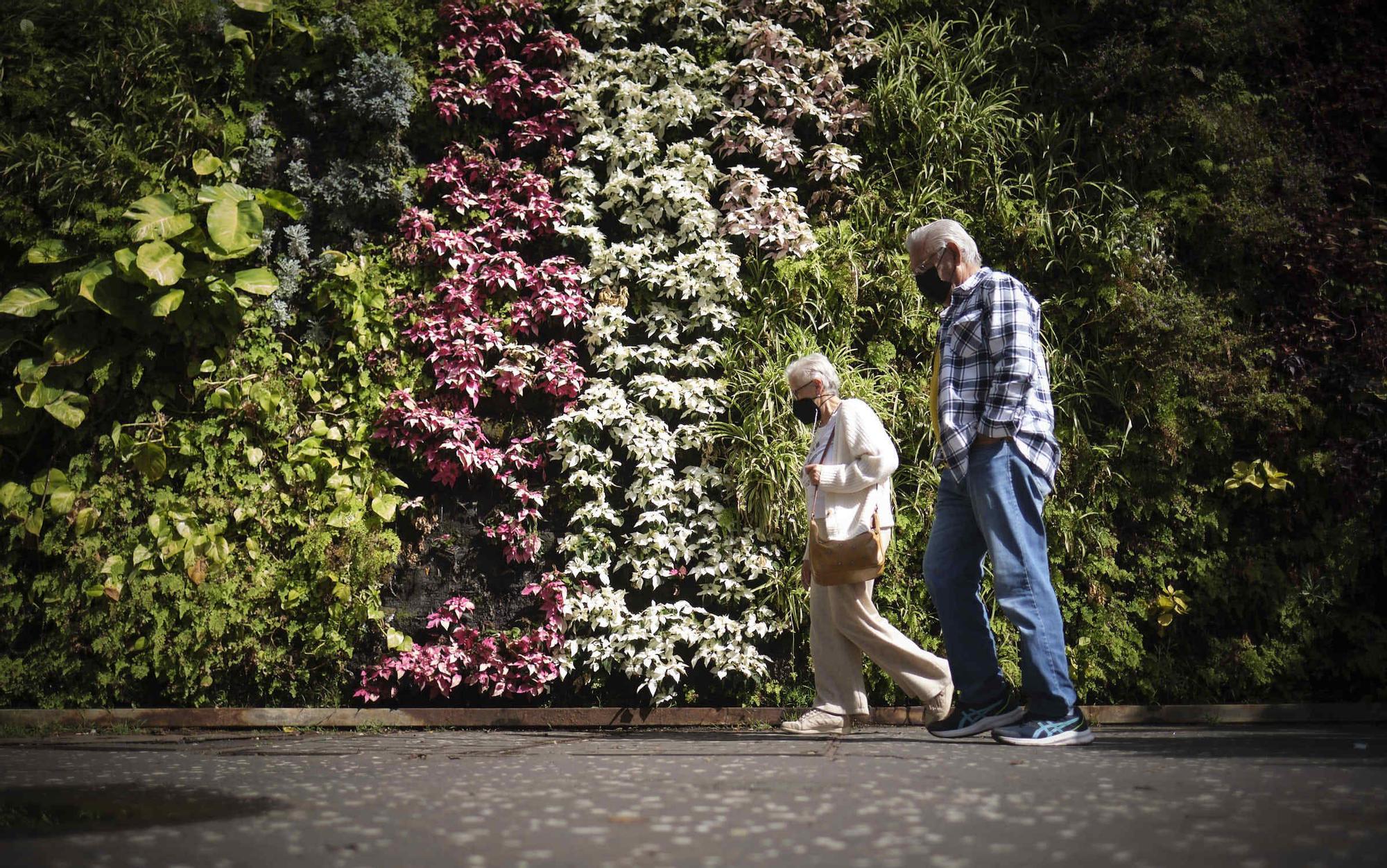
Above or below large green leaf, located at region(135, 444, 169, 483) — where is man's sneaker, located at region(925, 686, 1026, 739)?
below

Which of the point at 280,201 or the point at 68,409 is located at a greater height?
the point at 280,201

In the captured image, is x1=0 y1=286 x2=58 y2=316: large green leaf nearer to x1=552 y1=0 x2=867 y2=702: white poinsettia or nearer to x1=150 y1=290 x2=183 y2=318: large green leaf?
x1=150 y1=290 x2=183 y2=318: large green leaf

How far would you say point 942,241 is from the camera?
4008 mm

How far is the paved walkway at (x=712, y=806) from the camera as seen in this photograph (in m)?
1.91

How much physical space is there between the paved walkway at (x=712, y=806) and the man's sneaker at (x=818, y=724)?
45 cm

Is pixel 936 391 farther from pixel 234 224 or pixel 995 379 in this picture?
pixel 234 224

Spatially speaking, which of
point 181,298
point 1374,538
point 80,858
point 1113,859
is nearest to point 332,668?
point 181,298

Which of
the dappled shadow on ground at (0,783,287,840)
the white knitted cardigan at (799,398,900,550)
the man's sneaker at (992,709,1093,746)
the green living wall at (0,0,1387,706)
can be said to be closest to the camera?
the dappled shadow on ground at (0,783,287,840)

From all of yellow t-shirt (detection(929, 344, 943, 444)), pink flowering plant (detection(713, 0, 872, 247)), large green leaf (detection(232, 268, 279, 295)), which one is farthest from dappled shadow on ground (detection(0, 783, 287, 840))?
pink flowering plant (detection(713, 0, 872, 247))

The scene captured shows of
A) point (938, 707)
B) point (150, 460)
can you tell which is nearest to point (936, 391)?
point (938, 707)

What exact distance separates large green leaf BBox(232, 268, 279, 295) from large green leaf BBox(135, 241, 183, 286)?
0.86ft

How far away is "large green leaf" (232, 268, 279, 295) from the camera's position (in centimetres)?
512

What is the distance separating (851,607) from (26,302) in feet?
13.4

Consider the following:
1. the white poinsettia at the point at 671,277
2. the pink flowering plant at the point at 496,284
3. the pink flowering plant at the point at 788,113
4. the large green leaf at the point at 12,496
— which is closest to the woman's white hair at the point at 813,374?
the white poinsettia at the point at 671,277
